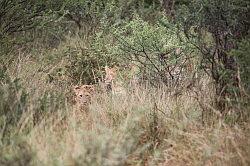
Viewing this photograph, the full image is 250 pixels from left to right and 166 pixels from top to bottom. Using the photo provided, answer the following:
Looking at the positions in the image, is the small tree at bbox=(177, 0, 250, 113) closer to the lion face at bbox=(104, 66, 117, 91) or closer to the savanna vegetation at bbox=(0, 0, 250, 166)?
the savanna vegetation at bbox=(0, 0, 250, 166)

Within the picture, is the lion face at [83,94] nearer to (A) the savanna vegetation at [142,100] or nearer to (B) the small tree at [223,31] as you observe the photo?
(A) the savanna vegetation at [142,100]

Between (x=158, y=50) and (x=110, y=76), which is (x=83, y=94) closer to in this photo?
(x=110, y=76)

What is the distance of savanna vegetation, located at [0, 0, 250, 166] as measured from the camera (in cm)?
395

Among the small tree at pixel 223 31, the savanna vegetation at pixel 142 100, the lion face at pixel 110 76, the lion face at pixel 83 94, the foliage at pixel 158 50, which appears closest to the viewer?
the savanna vegetation at pixel 142 100

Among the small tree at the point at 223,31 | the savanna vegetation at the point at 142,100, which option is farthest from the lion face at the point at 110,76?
the small tree at the point at 223,31

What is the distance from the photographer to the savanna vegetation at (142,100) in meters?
3.95

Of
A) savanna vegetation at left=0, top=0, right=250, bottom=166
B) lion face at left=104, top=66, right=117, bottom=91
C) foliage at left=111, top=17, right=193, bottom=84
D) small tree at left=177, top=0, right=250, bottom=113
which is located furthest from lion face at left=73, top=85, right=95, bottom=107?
small tree at left=177, top=0, right=250, bottom=113

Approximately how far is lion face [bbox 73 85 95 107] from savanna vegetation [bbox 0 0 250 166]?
0.08 meters

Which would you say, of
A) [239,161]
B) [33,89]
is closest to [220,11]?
[239,161]

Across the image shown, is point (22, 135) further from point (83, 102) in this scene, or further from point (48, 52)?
point (48, 52)

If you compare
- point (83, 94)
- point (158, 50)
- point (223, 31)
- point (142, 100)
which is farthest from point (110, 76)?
point (223, 31)

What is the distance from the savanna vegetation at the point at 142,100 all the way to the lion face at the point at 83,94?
79 mm

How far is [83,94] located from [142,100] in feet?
4.20

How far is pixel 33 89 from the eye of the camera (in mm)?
5496
